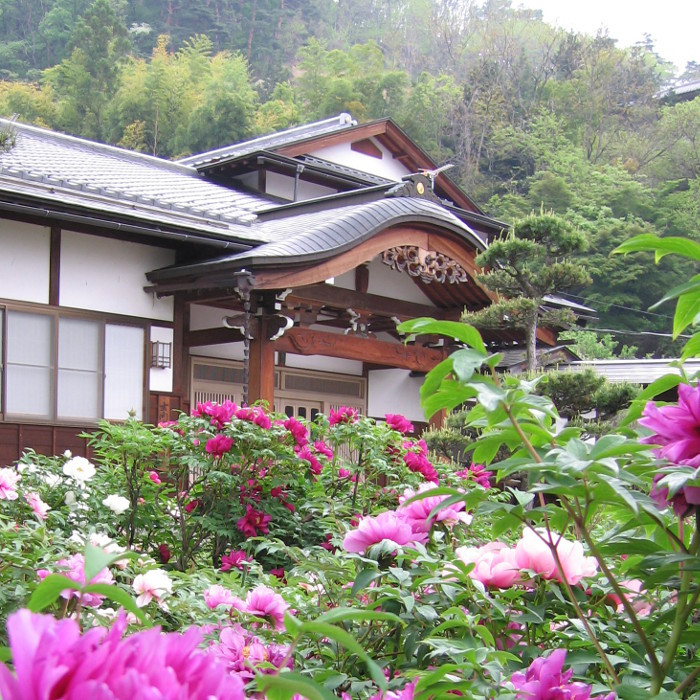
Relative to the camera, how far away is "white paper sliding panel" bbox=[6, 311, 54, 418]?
28.8ft

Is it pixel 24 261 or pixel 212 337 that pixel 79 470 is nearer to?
pixel 24 261

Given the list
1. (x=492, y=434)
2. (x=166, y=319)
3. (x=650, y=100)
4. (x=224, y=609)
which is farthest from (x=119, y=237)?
(x=650, y=100)

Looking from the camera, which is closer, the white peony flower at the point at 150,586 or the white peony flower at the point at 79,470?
the white peony flower at the point at 150,586

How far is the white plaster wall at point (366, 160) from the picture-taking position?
15594 millimetres

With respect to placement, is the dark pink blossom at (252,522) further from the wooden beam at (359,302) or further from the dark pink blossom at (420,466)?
the wooden beam at (359,302)

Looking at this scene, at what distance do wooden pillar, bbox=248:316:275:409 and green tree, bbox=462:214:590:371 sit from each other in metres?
2.16

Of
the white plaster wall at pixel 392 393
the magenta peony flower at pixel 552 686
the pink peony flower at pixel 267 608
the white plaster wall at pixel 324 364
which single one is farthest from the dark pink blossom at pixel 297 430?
the white plaster wall at pixel 392 393

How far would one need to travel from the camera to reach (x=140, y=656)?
0.69 meters

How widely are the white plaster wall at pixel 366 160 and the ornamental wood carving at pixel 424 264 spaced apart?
4844mm

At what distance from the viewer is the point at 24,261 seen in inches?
349

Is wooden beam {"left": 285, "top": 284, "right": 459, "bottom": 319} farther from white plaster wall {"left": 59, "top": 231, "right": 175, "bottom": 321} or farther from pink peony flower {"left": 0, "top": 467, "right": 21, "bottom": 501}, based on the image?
pink peony flower {"left": 0, "top": 467, "right": 21, "bottom": 501}

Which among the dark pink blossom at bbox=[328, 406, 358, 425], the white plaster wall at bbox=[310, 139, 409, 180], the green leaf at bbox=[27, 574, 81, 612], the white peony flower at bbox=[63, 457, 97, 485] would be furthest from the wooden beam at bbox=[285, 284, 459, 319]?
the green leaf at bbox=[27, 574, 81, 612]

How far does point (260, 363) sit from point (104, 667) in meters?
9.16

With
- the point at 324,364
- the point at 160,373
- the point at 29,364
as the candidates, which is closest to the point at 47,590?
the point at 29,364
